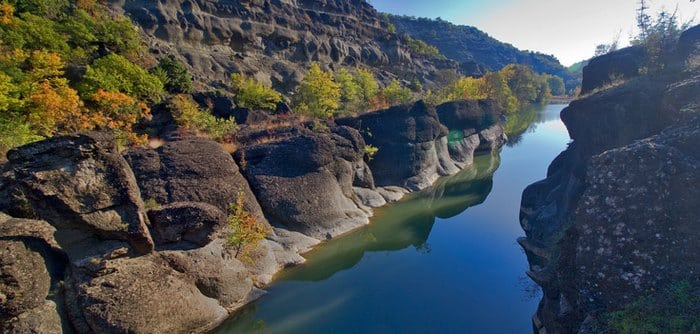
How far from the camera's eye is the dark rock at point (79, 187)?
9.11m

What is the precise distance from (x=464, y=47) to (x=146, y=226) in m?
158

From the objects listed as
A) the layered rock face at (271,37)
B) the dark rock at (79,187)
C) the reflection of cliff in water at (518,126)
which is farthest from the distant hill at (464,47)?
the dark rock at (79,187)

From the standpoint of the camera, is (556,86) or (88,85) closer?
(88,85)

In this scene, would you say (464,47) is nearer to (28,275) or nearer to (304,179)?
(304,179)

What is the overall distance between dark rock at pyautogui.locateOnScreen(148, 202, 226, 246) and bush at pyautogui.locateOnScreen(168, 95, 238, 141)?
861 cm

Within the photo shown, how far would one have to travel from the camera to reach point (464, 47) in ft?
478

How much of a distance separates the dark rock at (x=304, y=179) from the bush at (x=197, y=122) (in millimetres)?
1489

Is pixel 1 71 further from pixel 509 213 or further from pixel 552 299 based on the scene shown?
pixel 509 213

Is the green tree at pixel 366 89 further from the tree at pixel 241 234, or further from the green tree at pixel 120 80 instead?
the tree at pixel 241 234

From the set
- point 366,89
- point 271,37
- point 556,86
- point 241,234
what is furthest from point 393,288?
point 556,86

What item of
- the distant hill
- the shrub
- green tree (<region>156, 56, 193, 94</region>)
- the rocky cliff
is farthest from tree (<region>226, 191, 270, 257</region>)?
the distant hill

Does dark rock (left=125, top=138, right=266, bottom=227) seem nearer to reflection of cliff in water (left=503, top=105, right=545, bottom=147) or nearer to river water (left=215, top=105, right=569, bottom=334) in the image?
river water (left=215, top=105, right=569, bottom=334)

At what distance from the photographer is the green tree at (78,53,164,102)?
18.9 metres

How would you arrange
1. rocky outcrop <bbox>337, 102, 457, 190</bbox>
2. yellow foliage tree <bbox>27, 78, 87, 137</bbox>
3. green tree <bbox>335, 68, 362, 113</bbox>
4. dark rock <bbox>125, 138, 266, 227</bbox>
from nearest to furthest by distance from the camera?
dark rock <bbox>125, 138, 266, 227</bbox>
yellow foliage tree <bbox>27, 78, 87, 137</bbox>
rocky outcrop <bbox>337, 102, 457, 190</bbox>
green tree <bbox>335, 68, 362, 113</bbox>
